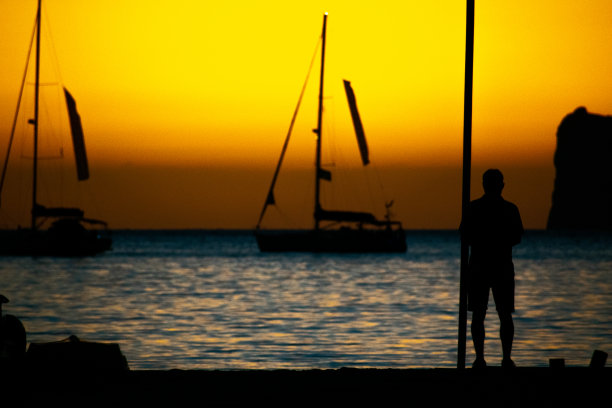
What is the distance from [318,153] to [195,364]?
46.4 m

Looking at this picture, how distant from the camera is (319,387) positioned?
9.75m

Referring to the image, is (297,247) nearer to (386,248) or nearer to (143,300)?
(386,248)

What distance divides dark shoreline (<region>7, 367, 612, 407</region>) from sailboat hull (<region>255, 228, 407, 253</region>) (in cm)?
6570

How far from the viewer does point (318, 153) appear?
67250mm

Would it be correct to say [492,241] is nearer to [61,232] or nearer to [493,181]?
[493,181]

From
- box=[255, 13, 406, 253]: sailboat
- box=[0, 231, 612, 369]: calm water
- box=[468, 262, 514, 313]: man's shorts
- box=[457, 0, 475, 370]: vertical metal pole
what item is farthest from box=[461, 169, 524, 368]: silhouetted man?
box=[255, 13, 406, 253]: sailboat

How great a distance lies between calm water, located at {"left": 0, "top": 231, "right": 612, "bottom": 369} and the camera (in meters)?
23.3

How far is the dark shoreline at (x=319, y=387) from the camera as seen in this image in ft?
29.6

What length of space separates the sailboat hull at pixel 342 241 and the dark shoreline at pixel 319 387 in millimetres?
65697

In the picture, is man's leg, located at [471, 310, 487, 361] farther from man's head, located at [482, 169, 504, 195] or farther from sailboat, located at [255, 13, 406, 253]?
sailboat, located at [255, 13, 406, 253]

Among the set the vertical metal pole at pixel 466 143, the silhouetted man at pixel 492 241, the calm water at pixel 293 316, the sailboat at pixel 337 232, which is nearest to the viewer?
the vertical metal pole at pixel 466 143

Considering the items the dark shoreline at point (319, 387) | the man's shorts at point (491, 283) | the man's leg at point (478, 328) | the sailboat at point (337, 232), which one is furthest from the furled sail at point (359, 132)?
the dark shoreline at point (319, 387)

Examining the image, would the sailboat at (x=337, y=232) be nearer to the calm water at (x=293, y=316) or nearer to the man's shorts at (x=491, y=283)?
the calm water at (x=293, y=316)

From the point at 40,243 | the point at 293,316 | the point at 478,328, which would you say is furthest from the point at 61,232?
the point at 478,328
